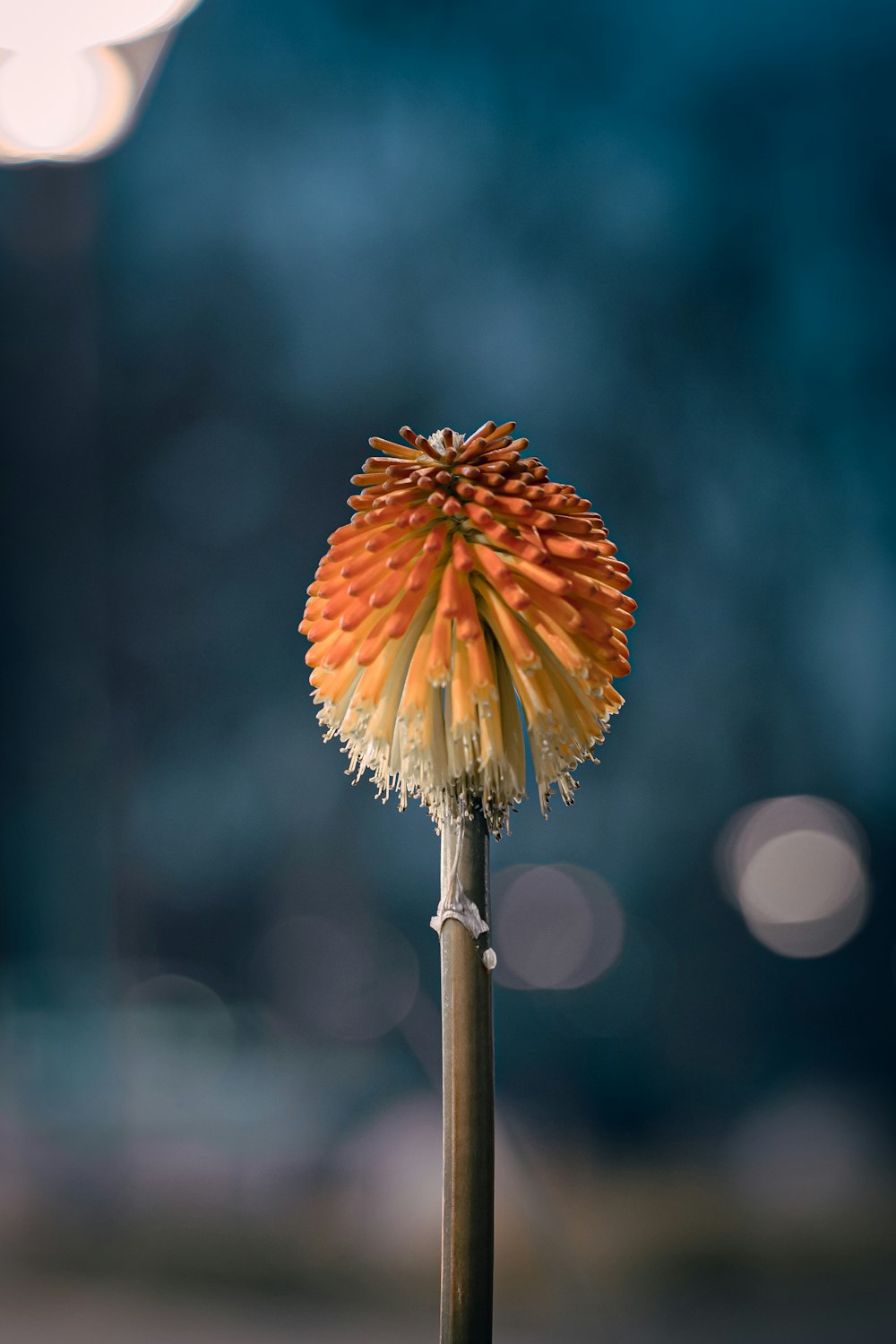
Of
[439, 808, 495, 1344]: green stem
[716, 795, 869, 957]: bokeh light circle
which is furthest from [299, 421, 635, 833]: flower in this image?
[716, 795, 869, 957]: bokeh light circle

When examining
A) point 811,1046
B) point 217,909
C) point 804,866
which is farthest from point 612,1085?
point 217,909

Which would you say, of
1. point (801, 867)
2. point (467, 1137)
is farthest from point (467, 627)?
point (801, 867)

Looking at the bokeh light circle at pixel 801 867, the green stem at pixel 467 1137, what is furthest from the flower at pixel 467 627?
the bokeh light circle at pixel 801 867

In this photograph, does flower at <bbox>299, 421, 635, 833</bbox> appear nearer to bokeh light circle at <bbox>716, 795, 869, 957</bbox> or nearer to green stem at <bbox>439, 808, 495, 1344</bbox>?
green stem at <bbox>439, 808, 495, 1344</bbox>

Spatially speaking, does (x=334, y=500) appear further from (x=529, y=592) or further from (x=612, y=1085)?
(x=529, y=592)

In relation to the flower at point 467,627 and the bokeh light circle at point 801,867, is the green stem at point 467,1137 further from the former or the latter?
the bokeh light circle at point 801,867

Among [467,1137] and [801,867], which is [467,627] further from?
[801,867]
